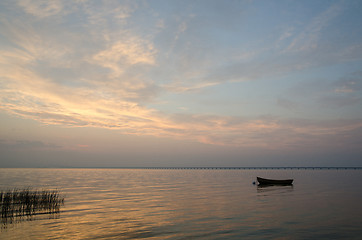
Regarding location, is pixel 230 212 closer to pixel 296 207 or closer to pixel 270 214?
pixel 270 214

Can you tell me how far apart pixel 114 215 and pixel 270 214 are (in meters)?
17.8

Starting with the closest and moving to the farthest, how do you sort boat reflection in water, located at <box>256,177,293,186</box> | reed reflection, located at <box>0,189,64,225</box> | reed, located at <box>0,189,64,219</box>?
reed reflection, located at <box>0,189,64,225</box> → reed, located at <box>0,189,64,219</box> → boat reflection in water, located at <box>256,177,293,186</box>

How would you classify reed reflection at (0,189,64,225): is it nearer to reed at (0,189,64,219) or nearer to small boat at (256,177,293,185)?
reed at (0,189,64,219)

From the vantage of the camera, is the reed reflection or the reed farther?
the reed

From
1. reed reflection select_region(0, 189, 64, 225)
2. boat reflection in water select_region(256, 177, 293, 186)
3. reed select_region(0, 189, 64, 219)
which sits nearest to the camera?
reed reflection select_region(0, 189, 64, 225)

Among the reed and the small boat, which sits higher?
the reed

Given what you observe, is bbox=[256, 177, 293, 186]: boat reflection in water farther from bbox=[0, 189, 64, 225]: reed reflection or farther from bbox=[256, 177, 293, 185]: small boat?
bbox=[0, 189, 64, 225]: reed reflection

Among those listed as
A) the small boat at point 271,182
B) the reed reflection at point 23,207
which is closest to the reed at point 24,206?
the reed reflection at point 23,207

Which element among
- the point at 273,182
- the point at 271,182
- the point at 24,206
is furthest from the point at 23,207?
the point at 273,182

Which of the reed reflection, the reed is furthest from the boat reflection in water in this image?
the reed

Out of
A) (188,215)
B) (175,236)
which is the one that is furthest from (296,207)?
(175,236)

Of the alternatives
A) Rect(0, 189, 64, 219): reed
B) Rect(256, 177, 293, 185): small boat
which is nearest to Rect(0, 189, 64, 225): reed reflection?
Rect(0, 189, 64, 219): reed

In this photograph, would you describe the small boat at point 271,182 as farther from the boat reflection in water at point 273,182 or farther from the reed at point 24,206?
the reed at point 24,206

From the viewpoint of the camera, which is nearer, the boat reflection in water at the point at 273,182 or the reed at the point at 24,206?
the reed at the point at 24,206
